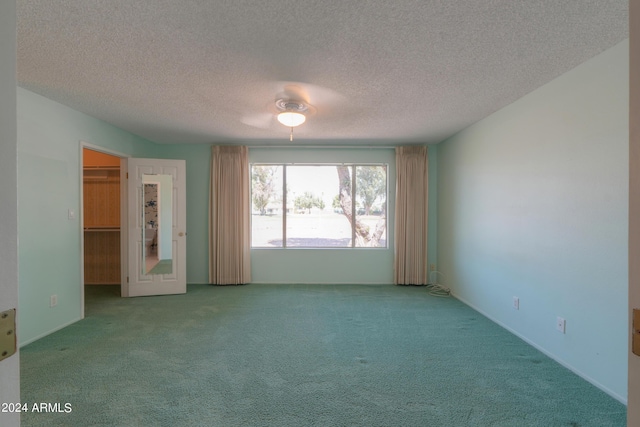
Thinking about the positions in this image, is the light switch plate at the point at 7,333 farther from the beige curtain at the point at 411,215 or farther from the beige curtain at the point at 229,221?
the beige curtain at the point at 411,215

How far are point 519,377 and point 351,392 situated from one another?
4.49 ft

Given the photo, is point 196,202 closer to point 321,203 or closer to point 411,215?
point 321,203

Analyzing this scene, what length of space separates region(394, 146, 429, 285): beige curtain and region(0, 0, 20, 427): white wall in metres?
4.80

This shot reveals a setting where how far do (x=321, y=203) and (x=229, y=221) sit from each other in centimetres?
164

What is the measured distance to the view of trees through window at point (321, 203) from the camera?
5199mm

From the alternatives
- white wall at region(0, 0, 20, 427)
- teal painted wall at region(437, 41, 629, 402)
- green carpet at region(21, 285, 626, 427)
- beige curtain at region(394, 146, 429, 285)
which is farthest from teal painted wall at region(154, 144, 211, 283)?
white wall at region(0, 0, 20, 427)

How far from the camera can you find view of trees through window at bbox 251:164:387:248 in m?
5.20

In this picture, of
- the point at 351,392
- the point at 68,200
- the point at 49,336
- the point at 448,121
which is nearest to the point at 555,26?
the point at 448,121

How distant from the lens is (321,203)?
5234 mm

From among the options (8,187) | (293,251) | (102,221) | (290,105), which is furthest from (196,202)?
(8,187)

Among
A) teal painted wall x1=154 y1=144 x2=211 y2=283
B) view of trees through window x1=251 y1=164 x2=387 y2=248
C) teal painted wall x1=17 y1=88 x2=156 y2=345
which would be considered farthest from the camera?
view of trees through window x1=251 y1=164 x2=387 y2=248

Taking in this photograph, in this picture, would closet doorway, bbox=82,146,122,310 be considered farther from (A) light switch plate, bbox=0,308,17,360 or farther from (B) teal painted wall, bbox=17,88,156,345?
(A) light switch plate, bbox=0,308,17,360

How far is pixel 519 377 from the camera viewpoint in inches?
90.4

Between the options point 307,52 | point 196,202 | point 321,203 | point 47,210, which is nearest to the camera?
point 307,52
